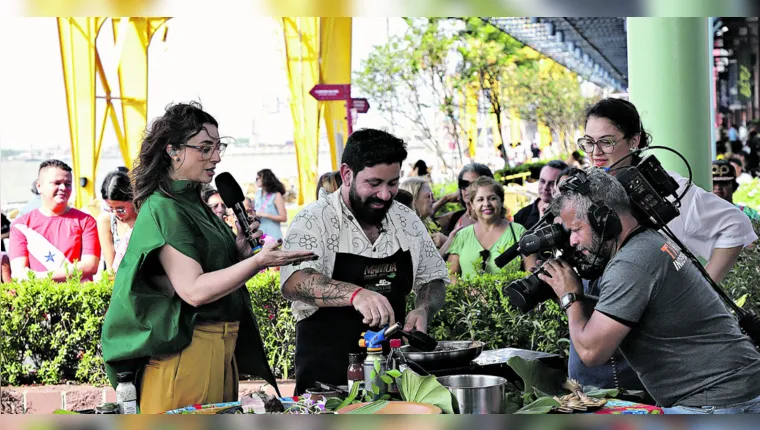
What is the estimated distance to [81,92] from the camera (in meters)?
13.5

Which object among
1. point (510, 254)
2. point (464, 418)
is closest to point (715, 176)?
point (510, 254)

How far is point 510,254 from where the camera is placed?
3.82 metres

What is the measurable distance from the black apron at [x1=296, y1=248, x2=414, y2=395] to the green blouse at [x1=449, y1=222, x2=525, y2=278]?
2.41 metres

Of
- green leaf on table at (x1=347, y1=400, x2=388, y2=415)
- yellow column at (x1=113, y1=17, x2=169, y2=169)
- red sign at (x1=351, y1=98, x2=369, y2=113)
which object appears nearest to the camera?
green leaf on table at (x1=347, y1=400, x2=388, y2=415)

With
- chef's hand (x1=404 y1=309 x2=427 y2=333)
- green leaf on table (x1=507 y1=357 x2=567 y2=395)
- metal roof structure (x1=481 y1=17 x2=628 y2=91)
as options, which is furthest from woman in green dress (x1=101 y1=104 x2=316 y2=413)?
metal roof structure (x1=481 y1=17 x2=628 y2=91)

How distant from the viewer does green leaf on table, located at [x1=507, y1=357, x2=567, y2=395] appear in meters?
3.28

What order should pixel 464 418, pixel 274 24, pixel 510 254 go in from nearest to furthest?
pixel 464 418
pixel 510 254
pixel 274 24

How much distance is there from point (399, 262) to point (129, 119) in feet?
36.3

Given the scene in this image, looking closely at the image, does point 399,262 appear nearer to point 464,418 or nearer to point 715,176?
point 464,418

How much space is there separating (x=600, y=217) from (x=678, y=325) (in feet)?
1.44

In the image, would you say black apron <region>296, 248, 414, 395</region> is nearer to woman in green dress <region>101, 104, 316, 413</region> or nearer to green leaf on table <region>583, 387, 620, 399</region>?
woman in green dress <region>101, 104, 316, 413</region>

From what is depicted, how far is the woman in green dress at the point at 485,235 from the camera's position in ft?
20.6

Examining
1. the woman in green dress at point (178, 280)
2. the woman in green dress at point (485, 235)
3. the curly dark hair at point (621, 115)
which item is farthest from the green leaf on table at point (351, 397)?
the woman in green dress at point (485, 235)
